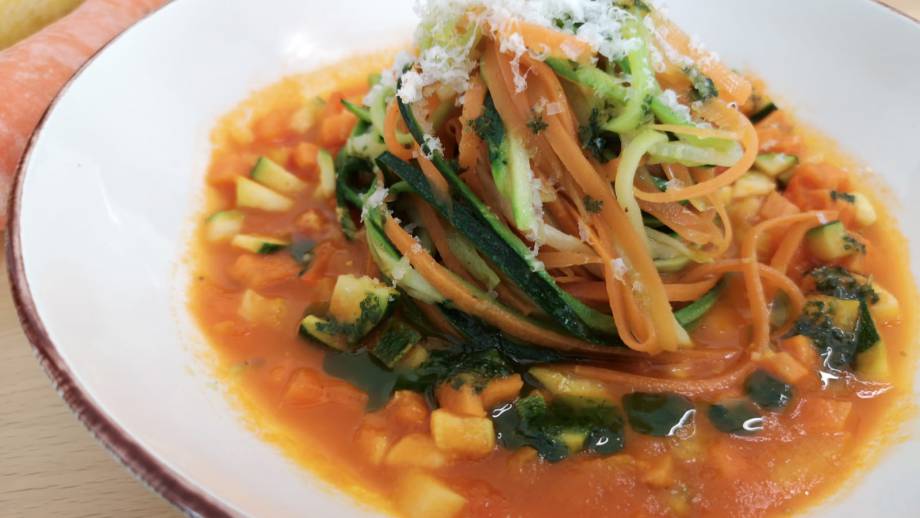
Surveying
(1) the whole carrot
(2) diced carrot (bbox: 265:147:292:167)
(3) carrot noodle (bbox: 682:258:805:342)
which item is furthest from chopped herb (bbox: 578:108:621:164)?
(1) the whole carrot

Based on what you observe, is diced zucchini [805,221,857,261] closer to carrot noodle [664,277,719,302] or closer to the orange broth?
the orange broth

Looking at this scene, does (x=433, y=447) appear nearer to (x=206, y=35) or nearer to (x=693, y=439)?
(x=693, y=439)

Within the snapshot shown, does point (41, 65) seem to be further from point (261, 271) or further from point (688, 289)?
point (688, 289)

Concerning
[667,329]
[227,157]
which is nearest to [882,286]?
[667,329]

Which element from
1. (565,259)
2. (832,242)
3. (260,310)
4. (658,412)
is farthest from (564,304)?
(832,242)

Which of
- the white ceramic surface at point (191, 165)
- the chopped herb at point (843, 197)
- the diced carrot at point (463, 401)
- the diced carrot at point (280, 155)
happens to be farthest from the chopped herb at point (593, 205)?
the diced carrot at point (280, 155)
